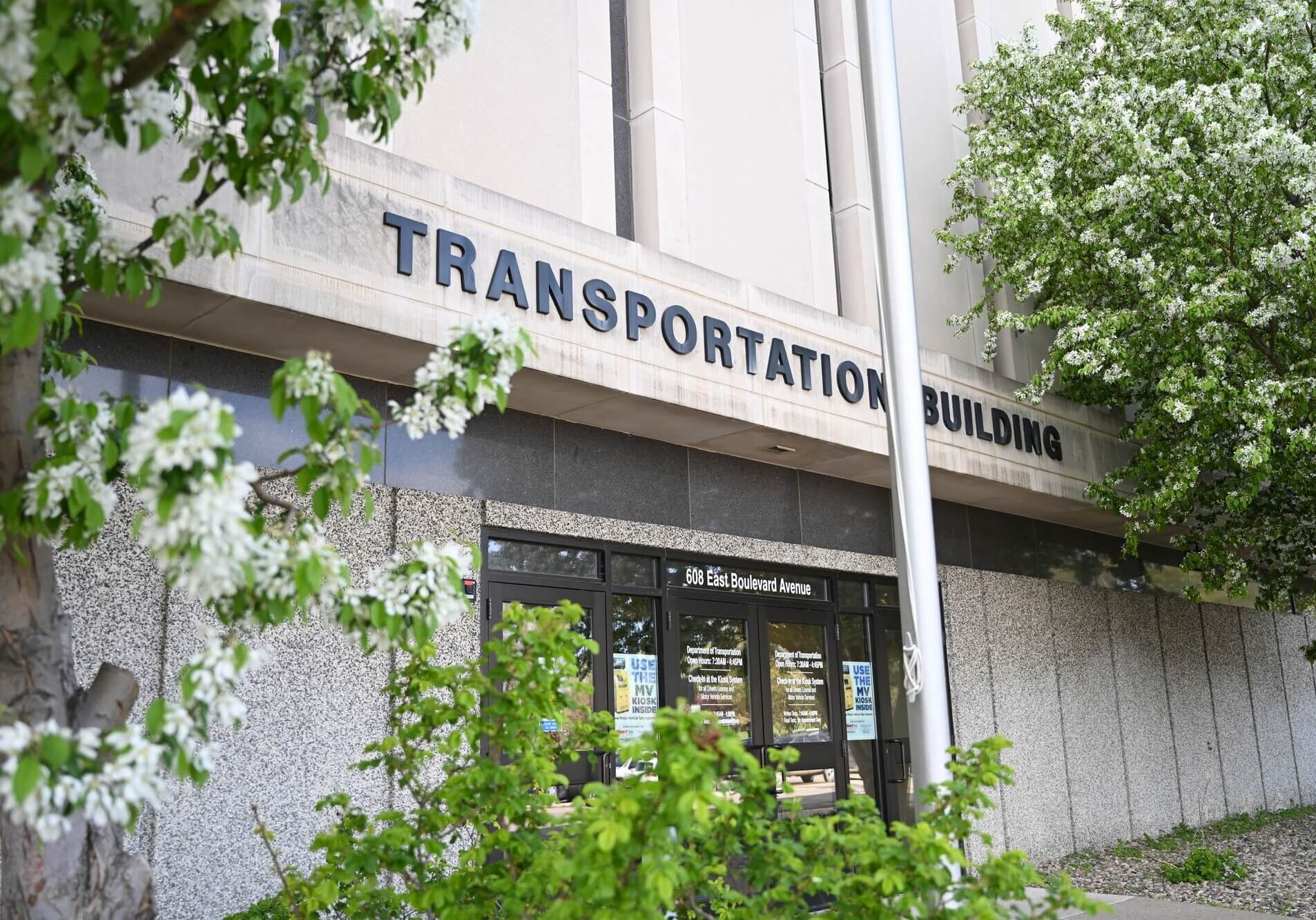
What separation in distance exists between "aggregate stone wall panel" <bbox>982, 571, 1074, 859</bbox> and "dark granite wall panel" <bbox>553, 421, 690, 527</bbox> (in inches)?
170

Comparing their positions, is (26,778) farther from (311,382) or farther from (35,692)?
(311,382)

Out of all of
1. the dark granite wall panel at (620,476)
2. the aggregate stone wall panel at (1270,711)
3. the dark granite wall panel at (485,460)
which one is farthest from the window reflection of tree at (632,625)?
the aggregate stone wall panel at (1270,711)

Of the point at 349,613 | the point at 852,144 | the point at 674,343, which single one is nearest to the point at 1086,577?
the point at 852,144

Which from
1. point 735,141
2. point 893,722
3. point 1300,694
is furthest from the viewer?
point 1300,694

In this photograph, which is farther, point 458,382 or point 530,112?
point 530,112

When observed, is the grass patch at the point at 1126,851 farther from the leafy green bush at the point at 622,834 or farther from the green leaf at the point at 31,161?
the green leaf at the point at 31,161

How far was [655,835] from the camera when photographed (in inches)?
120

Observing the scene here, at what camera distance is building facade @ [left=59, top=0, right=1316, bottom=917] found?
648 centimetres

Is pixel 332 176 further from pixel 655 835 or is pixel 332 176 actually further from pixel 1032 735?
pixel 1032 735

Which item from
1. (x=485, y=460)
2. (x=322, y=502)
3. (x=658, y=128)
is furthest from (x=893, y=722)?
(x=322, y=502)

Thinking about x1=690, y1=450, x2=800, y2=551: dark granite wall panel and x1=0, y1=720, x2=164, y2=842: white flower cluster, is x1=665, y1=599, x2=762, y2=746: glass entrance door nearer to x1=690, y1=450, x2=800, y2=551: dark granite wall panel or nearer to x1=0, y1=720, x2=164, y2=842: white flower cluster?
x1=690, y1=450, x2=800, y2=551: dark granite wall panel

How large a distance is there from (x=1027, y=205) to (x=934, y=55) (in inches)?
129

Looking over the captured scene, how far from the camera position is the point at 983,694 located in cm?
1139

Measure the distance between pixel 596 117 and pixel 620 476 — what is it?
9.41 feet
